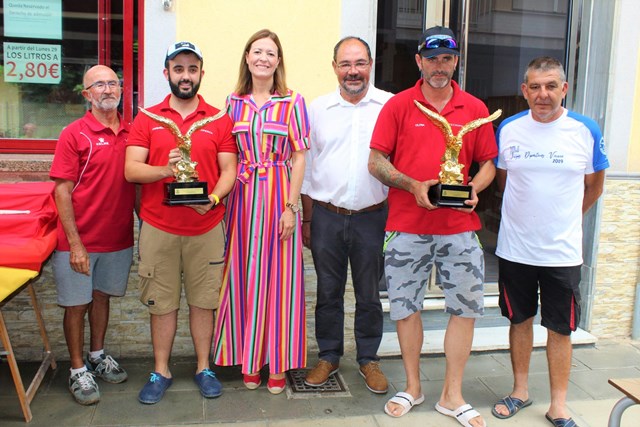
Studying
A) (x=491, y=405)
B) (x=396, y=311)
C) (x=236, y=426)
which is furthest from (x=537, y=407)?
(x=236, y=426)

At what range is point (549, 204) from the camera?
340cm

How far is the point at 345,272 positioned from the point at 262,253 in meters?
0.57

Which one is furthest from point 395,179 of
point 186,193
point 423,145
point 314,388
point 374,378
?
point 314,388

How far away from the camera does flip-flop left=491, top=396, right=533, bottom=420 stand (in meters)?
3.60

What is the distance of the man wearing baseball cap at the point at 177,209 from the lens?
11.4 feet

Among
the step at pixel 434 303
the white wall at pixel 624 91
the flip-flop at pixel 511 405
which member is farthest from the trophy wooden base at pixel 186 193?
the white wall at pixel 624 91

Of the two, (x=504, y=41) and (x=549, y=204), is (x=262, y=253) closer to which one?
(x=549, y=204)

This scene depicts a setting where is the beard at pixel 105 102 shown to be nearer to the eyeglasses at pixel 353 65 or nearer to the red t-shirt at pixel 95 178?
the red t-shirt at pixel 95 178

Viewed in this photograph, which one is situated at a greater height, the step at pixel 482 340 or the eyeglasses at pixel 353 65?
the eyeglasses at pixel 353 65

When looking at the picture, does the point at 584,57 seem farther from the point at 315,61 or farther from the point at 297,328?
the point at 297,328

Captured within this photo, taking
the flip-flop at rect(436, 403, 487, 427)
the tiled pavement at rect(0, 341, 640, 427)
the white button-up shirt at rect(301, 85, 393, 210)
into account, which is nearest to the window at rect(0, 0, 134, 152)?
the white button-up shirt at rect(301, 85, 393, 210)

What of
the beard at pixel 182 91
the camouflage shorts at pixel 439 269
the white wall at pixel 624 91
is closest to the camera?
the camouflage shorts at pixel 439 269

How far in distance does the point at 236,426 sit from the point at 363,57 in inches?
87.3

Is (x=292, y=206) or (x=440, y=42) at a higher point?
(x=440, y=42)
